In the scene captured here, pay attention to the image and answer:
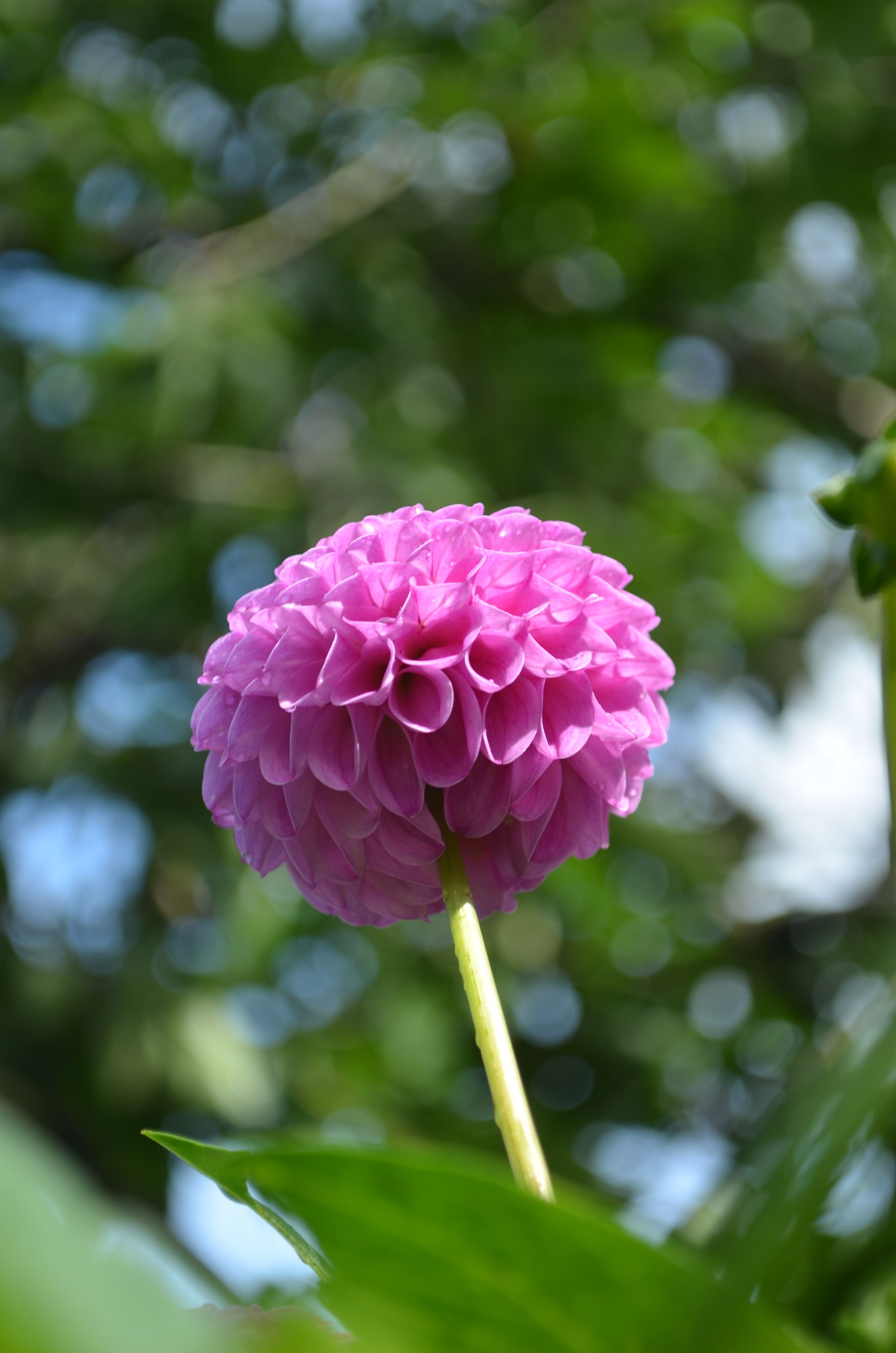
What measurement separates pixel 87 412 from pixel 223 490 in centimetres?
31

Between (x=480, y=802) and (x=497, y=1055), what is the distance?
0.09 metres

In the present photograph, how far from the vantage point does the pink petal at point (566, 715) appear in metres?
0.34

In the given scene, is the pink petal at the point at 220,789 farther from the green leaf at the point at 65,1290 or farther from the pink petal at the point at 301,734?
the green leaf at the point at 65,1290

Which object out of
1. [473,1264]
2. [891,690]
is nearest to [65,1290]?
[473,1264]

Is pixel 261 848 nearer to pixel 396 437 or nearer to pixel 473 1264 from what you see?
pixel 473 1264

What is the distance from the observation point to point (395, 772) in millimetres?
348

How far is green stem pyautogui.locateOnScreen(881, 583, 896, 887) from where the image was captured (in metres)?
0.25

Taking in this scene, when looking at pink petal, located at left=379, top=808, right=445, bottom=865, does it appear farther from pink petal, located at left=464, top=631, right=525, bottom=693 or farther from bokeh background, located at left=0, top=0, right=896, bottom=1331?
bokeh background, located at left=0, top=0, right=896, bottom=1331

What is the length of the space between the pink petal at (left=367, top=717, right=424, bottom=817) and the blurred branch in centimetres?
180

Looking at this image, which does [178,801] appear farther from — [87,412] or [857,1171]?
[857,1171]

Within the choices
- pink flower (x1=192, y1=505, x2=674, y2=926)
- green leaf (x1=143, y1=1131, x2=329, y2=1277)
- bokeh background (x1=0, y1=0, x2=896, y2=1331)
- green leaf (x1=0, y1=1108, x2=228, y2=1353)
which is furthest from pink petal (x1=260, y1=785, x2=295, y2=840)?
bokeh background (x1=0, y1=0, x2=896, y2=1331)

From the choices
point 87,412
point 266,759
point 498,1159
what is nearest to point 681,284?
point 87,412

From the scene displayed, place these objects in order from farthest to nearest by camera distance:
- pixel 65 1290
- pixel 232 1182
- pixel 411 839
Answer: pixel 411 839
pixel 232 1182
pixel 65 1290

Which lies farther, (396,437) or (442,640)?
(396,437)
